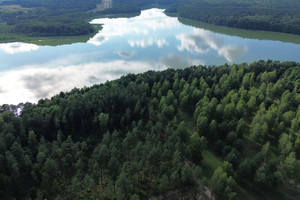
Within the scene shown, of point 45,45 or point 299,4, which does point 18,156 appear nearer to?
point 45,45

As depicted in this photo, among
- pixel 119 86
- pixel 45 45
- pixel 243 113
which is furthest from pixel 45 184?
pixel 45 45

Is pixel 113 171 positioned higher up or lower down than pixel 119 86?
lower down

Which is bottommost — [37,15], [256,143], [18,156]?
[256,143]

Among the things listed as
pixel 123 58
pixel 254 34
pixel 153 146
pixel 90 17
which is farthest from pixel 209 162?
pixel 90 17

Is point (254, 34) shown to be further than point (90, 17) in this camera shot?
No

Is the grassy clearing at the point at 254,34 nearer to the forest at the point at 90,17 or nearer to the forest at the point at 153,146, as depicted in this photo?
the forest at the point at 90,17

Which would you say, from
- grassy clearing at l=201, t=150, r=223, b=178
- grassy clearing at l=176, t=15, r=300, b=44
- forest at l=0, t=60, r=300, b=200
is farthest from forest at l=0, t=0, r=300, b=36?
grassy clearing at l=201, t=150, r=223, b=178

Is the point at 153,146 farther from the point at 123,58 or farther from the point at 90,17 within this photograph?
the point at 90,17

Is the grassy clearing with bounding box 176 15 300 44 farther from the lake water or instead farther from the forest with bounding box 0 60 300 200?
the forest with bounding box 0 60 300 200
